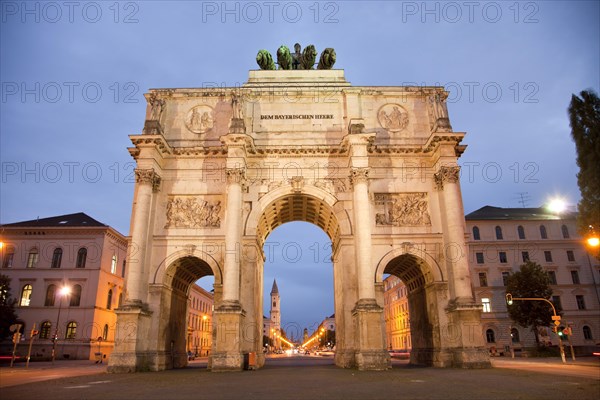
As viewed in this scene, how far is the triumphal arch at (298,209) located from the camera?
72.1 feet

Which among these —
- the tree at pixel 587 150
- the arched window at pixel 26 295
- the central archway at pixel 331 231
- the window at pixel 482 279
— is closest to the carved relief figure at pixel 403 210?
the central archway at pixel 331 231

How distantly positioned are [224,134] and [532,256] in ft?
146

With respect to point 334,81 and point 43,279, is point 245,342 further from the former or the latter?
point 43,279

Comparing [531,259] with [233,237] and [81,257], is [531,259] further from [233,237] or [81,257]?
[81,257]

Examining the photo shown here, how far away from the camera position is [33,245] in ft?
151

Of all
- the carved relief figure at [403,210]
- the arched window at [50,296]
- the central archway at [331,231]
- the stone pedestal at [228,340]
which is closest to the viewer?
the stone pedestal at [228,340]

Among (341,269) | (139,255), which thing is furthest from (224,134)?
(341,269)

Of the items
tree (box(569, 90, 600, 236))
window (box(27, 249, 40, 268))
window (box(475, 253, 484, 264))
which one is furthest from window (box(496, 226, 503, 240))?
window (box(27, 249, 40, 268))

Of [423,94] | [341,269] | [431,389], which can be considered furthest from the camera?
[423,94]

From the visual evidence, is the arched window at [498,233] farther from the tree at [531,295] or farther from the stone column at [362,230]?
the stone column at [362,230]

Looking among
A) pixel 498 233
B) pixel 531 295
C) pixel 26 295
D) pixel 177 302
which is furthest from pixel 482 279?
pixel 26 295

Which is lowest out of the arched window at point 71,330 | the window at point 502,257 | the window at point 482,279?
the arched window at point 71,330

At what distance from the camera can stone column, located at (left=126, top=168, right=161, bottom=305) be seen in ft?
73.7

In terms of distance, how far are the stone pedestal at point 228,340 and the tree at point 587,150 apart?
2038 cm
